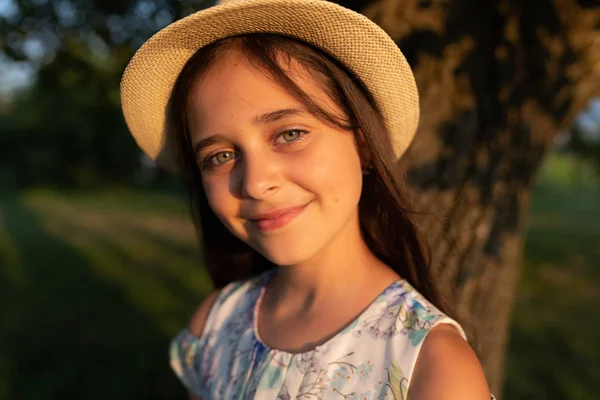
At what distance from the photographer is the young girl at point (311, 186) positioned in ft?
4.89

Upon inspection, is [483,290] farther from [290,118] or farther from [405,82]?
[290,118]

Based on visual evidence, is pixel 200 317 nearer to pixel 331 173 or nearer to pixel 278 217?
pixel 278 217

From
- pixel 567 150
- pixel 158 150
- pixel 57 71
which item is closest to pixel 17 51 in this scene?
pixel 57 71

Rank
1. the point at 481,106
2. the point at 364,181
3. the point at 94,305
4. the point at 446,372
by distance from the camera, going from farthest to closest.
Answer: the point at 94,305 < the point at 481,106 < the point at 364,181 < the point at 446,372

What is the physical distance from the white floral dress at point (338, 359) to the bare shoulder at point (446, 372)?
2cm

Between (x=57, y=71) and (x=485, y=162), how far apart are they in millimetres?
3089

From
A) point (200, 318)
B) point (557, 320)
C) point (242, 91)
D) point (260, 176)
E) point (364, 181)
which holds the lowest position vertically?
point (557, 320)

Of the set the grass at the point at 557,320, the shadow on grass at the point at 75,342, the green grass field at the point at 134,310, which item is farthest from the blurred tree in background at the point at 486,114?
the shadow on grass at the point at 75,342

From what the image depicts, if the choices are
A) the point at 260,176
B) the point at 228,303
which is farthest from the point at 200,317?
the point at 260,176

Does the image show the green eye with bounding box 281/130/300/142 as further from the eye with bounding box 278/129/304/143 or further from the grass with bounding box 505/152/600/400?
the grass with bounding box 505/152/600/400

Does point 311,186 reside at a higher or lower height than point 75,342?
higher

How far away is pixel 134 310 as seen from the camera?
20.4 feet

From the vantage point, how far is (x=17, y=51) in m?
3.91

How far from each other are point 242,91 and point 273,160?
20 cm
